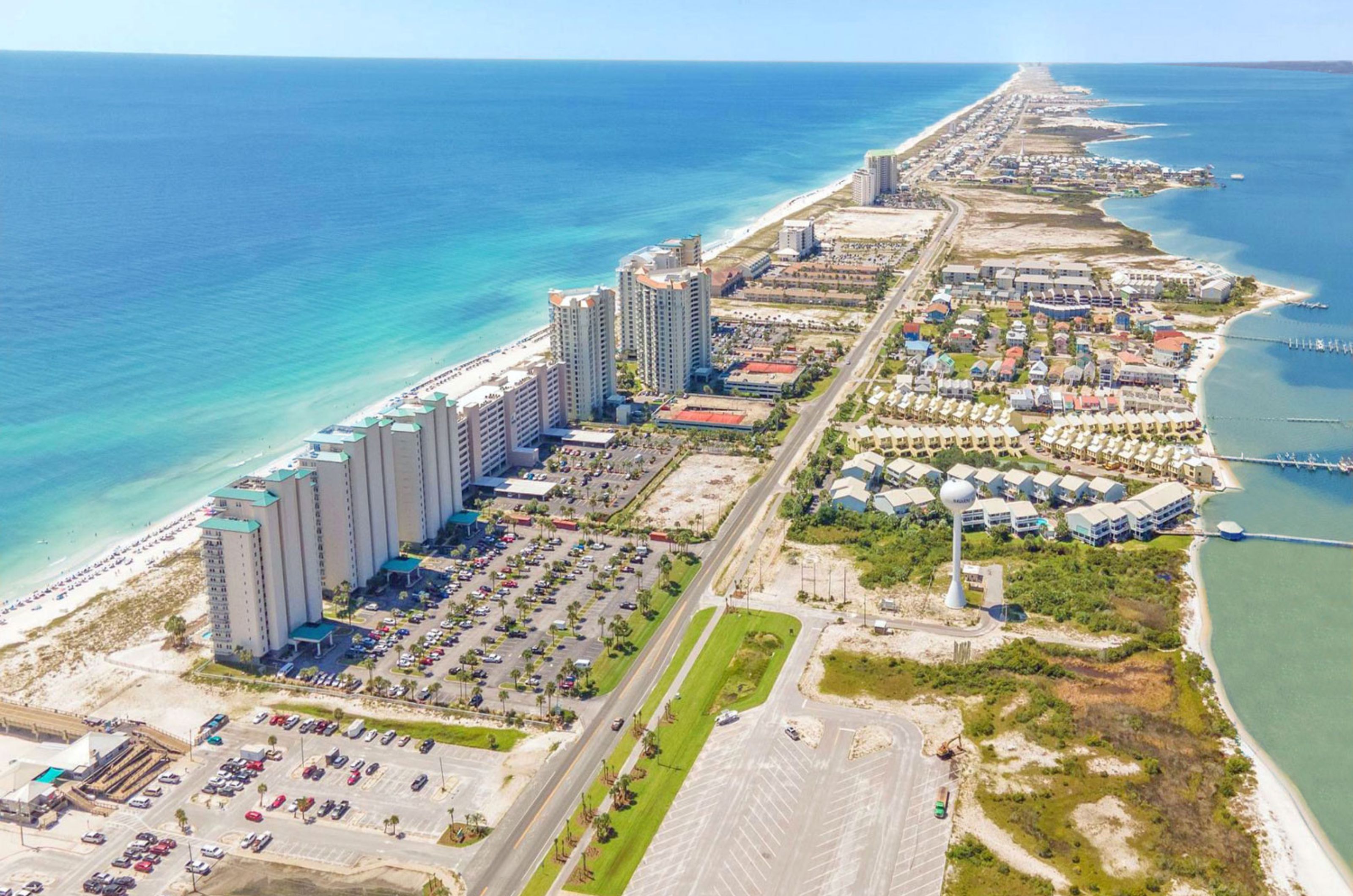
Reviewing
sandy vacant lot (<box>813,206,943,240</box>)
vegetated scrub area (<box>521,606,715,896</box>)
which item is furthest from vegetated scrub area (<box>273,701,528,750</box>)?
sandy vacant lot (<box>813,206,943,240</box>)

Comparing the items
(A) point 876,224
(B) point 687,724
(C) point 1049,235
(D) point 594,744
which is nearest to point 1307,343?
(C) point 1049,235

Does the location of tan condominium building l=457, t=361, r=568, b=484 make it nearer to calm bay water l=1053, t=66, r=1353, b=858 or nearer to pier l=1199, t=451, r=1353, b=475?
calm bay water l=1053, t=66, r=1353, b=858

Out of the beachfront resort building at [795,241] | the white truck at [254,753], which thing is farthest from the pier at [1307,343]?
the white truck at [254,753]

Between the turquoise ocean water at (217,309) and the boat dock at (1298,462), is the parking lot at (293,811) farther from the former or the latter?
the boat dock at (1298,462)

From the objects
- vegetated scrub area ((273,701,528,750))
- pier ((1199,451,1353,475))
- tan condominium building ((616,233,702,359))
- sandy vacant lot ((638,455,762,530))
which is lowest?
vegetated scrub area ((273,701,528,750))

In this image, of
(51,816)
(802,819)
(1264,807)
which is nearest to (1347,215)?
(1264,807)

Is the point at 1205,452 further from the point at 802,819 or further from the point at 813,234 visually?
the point at 813,234
